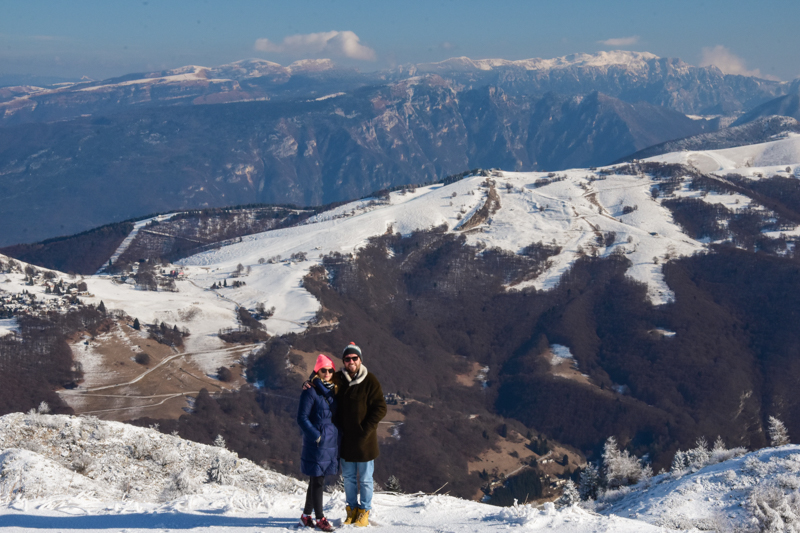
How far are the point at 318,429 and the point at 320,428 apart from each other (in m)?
0.06

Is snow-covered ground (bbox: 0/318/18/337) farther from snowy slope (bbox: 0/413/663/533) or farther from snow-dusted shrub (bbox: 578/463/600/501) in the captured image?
snow-dusted shrub (bbox: 578/463/600/501)

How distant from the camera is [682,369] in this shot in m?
162

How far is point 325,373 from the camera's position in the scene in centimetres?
1609

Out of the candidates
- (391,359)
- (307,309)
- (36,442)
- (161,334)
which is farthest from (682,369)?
(36,442)

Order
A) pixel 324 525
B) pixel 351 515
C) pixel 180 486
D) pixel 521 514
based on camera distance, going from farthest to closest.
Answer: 1. pixel 180 486
2. pixel 521 514
3. pixel 351 515
4. pixel 324 525

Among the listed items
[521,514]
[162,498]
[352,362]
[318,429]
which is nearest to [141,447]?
[162,498]

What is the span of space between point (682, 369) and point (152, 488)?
16097cm

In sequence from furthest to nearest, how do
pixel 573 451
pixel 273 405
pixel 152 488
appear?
1. pixel 573 451
2. pixel 273 405
3. pixel 152 488

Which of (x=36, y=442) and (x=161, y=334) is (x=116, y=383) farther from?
(x=36, y=442)

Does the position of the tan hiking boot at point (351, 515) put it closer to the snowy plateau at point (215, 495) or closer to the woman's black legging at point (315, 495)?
the snowy plateau at point (215, 495)

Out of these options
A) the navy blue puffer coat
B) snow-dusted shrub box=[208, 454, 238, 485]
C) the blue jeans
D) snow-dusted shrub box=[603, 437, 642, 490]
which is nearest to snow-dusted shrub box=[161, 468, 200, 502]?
snow-dusted shrub box=[208, 454, 238, 485]

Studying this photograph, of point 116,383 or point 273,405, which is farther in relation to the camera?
point 273,405

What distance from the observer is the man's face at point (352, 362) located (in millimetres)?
16078

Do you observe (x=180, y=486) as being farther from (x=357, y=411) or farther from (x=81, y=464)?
(x=357, y=411)
